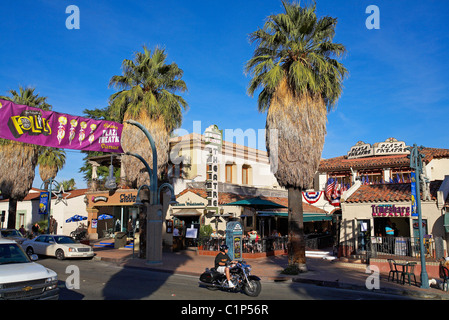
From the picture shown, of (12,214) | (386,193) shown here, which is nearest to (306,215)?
(386,193)

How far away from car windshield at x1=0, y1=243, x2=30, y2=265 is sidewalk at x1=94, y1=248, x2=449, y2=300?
25.5 ft

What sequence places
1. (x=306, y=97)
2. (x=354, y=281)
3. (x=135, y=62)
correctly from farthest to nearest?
(x=135, y=62)
(x=306, y=97)
(x=354, y=281)

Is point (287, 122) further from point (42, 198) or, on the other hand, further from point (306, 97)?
point (42, 198)

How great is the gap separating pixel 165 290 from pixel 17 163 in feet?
71.7

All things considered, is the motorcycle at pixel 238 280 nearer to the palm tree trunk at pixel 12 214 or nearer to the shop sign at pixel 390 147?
the palm tree trunk at pixel 12 214

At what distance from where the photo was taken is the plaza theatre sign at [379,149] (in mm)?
33594

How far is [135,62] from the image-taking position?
73.2ft

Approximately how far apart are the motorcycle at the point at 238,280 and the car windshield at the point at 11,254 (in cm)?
517

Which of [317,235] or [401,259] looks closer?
[401,259]

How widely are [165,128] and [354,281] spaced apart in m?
13.0

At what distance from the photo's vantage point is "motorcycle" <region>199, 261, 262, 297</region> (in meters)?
11.0

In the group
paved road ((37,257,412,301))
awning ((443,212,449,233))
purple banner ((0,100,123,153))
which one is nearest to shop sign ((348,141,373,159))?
awning ((443,212,449,233))
